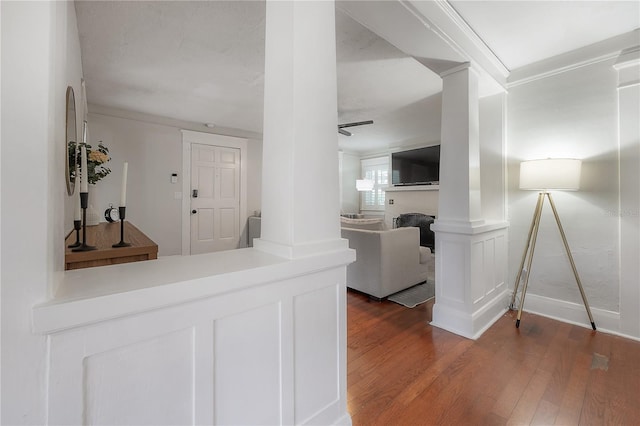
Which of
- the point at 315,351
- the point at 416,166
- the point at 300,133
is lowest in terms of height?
the point at 315,351

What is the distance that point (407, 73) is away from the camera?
9.17 ft

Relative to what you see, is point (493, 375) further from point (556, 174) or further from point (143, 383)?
point (143, 383)

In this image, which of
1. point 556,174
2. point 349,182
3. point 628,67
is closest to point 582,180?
point 556,174

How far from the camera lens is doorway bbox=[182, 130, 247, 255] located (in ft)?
15.4

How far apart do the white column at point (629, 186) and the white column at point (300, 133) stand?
2.48 m

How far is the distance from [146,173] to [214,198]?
112 centimetres

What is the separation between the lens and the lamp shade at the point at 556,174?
2.15 m

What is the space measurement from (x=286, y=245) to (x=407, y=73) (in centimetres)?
252

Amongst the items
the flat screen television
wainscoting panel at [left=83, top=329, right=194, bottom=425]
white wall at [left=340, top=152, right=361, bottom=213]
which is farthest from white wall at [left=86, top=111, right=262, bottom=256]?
the flat screen television

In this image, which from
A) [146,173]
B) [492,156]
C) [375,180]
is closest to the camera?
[492,156]

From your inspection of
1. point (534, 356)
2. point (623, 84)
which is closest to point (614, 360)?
point (534, 356)

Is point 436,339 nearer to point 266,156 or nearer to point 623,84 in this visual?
point 266,156

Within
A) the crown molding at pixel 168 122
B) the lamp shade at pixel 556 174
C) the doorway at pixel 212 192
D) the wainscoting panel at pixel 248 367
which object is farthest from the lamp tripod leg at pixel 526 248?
the crown molding at pixel 168 122

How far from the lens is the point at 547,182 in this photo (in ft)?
7.18
